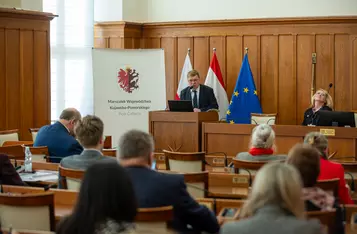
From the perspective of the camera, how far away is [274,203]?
2.80 meters

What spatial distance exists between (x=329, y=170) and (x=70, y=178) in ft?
6.26

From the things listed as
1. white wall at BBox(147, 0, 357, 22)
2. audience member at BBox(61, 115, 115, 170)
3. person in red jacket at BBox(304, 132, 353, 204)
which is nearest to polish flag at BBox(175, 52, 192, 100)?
white wall at BBox(147, 0, 357, 22)

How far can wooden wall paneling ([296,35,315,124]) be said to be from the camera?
1214 centimetres

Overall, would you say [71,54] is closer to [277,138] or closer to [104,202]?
[277,138]

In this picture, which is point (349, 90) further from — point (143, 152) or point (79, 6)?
point (143, 152)

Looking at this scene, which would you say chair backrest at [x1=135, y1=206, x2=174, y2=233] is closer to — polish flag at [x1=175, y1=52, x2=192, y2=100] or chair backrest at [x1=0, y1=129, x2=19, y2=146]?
chair backrest at [x1=0, y1=129, x2=19, y2=146]

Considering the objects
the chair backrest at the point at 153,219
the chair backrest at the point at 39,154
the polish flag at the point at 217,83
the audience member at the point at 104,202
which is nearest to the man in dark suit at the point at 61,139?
the chair backrest at the point at 39,154

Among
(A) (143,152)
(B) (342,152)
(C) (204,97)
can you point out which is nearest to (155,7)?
(C) (204,97)

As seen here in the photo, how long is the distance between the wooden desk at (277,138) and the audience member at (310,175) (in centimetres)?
461

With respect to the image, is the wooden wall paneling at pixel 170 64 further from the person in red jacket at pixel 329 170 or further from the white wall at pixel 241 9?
the person in red jacket at pixel 329 170

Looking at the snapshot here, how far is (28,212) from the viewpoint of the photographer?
4.15 meters

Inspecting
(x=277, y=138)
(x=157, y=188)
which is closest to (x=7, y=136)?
(x=277, y=138)

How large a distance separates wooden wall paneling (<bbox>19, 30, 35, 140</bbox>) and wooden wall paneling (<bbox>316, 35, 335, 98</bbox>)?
4.78 m

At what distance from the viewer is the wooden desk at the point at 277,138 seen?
330 inches
